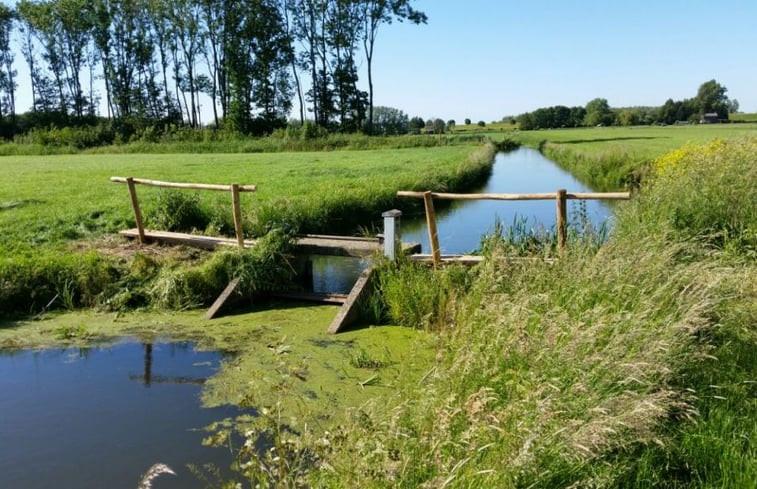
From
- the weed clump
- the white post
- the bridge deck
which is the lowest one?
the weed clump

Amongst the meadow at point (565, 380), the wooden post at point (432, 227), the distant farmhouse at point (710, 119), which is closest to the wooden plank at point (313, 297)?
the meadow at point (565, 380)

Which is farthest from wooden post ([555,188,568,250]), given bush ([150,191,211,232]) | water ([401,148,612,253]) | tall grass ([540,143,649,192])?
tall grass ([540,143,649,192])

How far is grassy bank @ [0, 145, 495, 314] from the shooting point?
10.8 metres

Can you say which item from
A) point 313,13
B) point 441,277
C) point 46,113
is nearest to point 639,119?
point 313,13

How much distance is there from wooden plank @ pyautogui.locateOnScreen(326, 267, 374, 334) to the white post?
45 centimetres

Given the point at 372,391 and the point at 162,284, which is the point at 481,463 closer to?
the point at 372,391

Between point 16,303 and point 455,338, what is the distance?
8169 mm

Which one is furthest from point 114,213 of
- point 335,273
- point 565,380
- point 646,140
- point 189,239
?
point 646,140

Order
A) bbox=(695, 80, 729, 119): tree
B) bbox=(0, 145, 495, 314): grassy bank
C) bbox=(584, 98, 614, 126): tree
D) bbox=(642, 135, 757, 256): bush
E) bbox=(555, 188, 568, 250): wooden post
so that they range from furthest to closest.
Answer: bbox=(584, 98, 614, 126): tree, bbox=(695, 80, 729, 119): tree, bbox=(0, 145, 495, 314): grassy bank, bbox=(642, 135, 757, 256): bush, bbox=(555, 188, 568, 250): wooden post

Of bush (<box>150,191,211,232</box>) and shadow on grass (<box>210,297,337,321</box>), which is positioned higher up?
bush (<box>150,191,211,232</box>)

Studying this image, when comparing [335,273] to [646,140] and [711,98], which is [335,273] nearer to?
[646,140]

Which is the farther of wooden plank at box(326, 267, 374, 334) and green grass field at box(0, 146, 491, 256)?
green grass field at box(0, 146, 491, 256)

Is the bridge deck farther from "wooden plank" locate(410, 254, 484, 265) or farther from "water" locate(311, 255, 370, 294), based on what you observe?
"water" locate(311, 255, 370, 294)

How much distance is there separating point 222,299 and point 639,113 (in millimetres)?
131100
